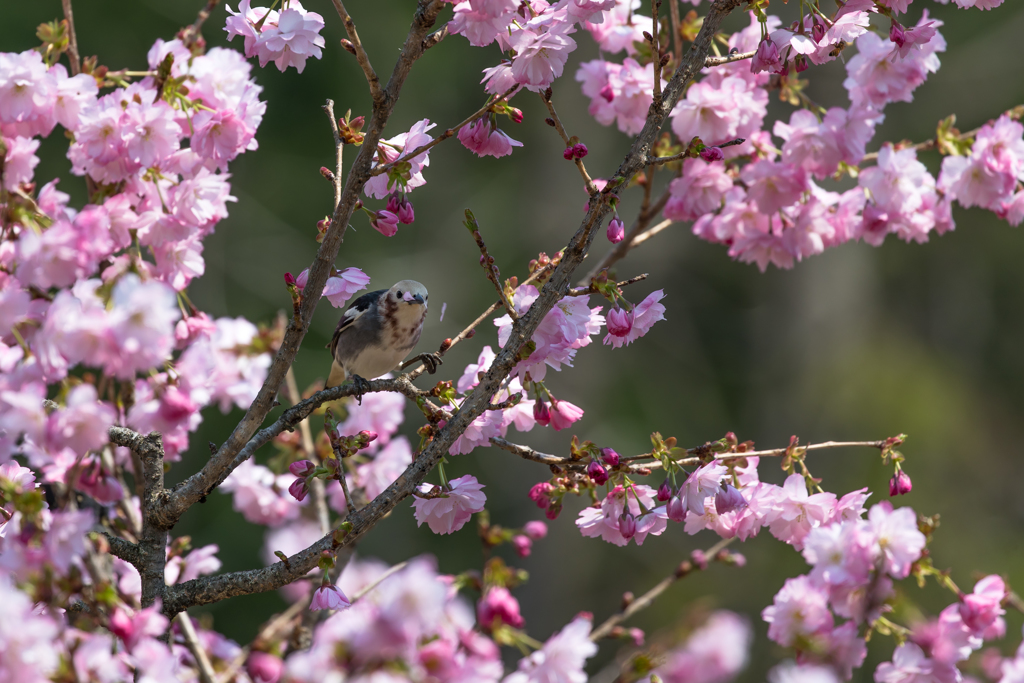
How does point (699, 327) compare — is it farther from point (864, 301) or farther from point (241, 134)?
point (241, 134)

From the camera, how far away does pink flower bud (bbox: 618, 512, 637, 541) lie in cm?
152

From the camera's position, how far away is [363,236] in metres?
8.31

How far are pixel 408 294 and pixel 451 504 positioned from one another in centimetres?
96

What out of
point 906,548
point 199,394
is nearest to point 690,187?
point 906,548

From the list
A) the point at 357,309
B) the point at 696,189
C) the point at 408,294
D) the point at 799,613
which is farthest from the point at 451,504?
A: the point at 357,309

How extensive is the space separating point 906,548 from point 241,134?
142cm

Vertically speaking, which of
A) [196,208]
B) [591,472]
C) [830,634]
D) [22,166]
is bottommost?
[830,634]

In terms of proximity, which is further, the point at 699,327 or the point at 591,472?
the point at 699,327

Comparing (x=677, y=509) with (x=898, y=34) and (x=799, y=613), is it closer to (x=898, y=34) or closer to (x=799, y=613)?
(x=799, y=613)

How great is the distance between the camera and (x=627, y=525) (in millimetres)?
1518

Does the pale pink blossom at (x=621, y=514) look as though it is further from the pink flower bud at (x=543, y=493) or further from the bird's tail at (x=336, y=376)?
the bird's tail at (x=336, y=376)

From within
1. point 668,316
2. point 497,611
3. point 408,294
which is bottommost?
point 497,611

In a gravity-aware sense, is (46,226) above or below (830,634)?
above

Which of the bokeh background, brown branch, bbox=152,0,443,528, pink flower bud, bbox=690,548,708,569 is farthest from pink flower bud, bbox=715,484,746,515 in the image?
the bokeh background
